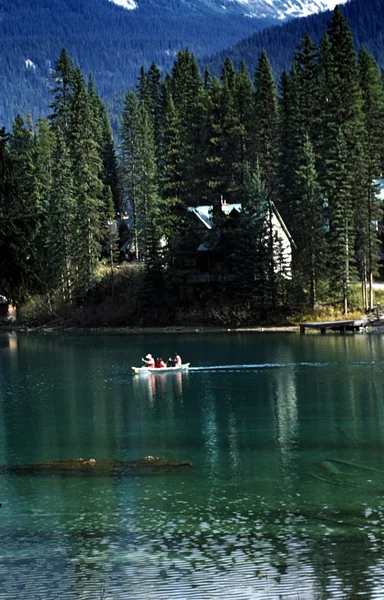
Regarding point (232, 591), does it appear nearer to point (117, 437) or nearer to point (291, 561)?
point (291, 561)

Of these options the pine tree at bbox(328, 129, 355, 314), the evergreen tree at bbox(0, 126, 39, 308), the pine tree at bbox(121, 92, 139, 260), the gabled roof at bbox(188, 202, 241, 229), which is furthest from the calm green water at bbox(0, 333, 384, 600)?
the pine tree at bbox(121, 92, 139, 260)

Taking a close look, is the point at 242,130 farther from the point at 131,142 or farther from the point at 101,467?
the point at 101,467

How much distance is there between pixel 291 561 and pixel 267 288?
58036mm

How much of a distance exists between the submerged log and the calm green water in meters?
0.69

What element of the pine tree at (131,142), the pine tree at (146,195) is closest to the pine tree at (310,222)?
the pine tree at (146,195)

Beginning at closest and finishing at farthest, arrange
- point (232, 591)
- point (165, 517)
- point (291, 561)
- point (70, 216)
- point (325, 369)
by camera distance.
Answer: point (232, 591) → point (291, 561) → point (165, 517) → point (325, 369) → point (70, 216)

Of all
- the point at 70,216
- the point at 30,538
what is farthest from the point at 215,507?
the point at 70,216

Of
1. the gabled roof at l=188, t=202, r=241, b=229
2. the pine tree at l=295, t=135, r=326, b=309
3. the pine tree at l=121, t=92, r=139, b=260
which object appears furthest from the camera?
the pine tree at l=121, t=92, r=139, b=260

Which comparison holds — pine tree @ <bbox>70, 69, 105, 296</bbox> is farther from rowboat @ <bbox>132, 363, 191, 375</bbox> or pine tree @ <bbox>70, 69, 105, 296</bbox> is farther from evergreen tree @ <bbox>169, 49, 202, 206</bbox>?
rowboat @ <bbox>132, 363, 191, 375</bbox>

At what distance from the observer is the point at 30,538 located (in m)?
22.6

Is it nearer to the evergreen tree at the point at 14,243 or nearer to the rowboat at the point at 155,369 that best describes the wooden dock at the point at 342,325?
the rowboat at the point at 155,369

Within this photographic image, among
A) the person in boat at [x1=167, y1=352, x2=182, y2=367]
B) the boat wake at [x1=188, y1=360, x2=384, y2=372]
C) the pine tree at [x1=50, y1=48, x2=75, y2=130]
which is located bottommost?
the boat wake at [x1=188, y1=360, x2=384, y2=372]

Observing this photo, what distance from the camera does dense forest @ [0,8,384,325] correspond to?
252 ft

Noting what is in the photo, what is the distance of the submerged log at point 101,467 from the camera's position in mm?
28656
